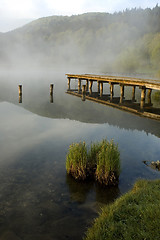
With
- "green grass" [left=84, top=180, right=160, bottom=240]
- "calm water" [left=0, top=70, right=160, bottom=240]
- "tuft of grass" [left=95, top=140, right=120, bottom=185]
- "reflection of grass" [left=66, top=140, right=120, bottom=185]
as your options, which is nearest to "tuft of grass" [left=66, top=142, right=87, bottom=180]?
"reflection of grass" [left=66, top=140, right=120, bottom=185]

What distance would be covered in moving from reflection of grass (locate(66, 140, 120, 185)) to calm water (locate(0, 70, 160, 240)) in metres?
0.40

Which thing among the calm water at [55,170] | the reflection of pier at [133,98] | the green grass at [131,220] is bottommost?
the calm water at [55,170]

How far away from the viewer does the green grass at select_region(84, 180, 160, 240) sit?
6.12m

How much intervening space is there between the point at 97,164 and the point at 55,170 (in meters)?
2.36

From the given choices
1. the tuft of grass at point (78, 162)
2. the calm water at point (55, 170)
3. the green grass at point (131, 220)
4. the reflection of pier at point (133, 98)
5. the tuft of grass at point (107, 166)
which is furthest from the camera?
the reflection of pier at point (133, 98)

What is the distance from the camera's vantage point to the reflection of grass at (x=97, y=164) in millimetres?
9977

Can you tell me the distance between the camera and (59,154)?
13.6 metres

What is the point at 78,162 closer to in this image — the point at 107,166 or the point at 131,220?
the point at 107,166

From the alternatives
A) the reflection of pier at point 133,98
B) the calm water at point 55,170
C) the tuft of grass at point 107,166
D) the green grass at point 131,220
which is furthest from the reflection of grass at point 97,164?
the reflection of pier at point 133,98

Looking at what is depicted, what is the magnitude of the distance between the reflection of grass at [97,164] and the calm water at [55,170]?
0.40 metres

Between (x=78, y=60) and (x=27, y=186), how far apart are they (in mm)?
178191

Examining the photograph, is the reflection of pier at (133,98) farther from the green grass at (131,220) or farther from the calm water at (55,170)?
the green grass at (131,220)

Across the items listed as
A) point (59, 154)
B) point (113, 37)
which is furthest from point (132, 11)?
point (59, 154)

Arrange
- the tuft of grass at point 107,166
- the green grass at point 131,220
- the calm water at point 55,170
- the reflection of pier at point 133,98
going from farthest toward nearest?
1. the reflection of pier at point 133,98
2. the tuft of grass at point 107,166
3. the calm water at point 55,170
4. the green grass at point 131,220
